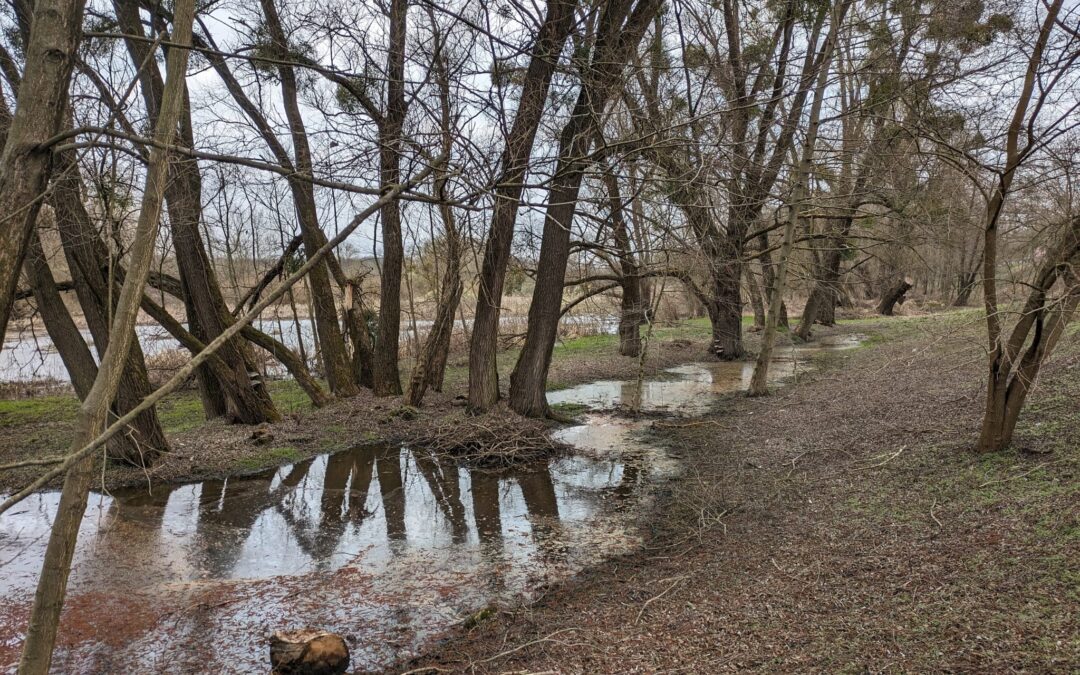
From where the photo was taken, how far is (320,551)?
257 inches

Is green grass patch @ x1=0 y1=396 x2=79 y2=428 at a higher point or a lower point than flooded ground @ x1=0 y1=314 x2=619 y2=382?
lower

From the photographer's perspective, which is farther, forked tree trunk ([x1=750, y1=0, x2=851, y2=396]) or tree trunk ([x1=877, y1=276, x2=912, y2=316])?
tree trunk ([x1=877, y1=276, x2=912, y2=316])

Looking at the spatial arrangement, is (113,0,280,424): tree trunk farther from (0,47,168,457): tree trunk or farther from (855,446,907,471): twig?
(855,446,907,471): twig

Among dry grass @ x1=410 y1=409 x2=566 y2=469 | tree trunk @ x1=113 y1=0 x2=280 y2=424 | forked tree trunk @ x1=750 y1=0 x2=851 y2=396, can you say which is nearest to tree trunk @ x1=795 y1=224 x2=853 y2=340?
forked tree trunk @ x1=750 y1=0 x2=851 y2=396

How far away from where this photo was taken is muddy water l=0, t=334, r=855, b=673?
4805mm

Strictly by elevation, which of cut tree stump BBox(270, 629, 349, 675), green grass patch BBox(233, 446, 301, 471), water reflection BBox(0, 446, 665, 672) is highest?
green grass patch BBox(233, 446, 301, 471)

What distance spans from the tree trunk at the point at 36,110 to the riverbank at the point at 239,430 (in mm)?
5183

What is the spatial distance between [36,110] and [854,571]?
530 cm

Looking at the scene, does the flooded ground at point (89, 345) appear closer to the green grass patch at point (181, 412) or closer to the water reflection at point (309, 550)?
the green grass patch at point (181, 412)

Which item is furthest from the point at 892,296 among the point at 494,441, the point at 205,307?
the point at 205,307

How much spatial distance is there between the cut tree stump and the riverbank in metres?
4.60

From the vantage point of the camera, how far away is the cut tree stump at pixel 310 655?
420 cm

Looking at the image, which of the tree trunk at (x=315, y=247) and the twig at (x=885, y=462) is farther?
the tree trunk at (x=315, y=247)

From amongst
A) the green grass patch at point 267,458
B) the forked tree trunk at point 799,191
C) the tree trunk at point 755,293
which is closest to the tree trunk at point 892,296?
the tree trunk at point 755,293
